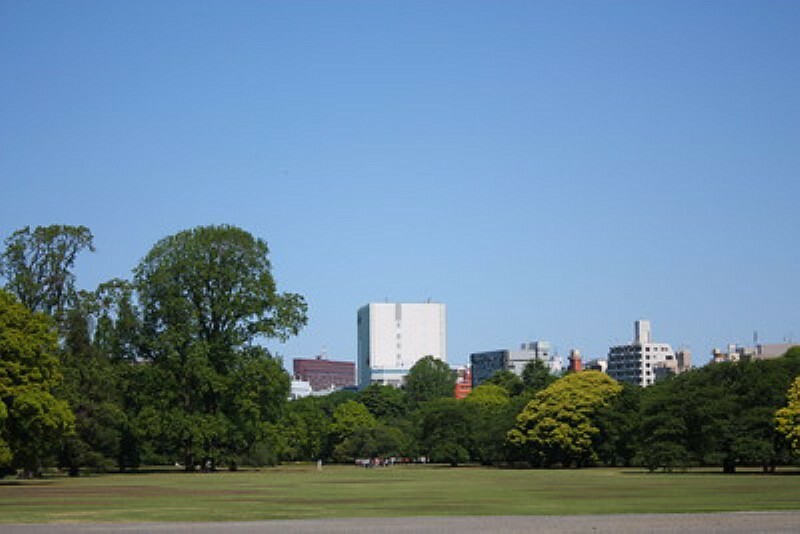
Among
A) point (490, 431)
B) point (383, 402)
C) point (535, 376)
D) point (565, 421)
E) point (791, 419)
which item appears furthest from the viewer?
point (383, 402)

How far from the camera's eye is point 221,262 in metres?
90.8

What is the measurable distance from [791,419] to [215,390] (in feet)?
132

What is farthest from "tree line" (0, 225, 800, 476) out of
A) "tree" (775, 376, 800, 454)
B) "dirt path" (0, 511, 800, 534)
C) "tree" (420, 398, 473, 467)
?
"dirt path" (0, 511, 800, 534)

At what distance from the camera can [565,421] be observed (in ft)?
324

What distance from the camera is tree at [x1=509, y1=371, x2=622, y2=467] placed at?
321ft

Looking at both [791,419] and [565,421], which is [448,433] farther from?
[791,419]

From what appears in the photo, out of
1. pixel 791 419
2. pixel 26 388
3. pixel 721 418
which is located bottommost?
pixel 791 419

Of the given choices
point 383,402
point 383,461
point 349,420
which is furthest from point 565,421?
point 383,402

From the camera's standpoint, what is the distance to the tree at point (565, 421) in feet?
321

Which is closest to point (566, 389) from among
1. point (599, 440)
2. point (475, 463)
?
point (599, 440)

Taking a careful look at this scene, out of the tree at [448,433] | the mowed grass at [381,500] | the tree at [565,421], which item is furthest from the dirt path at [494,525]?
the tree at [448,433]

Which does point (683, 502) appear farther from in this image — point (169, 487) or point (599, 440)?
point (599, 440)

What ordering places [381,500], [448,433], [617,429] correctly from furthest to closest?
[448,433] → [617,429] → [381,500]

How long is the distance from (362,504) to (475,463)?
278 feet
